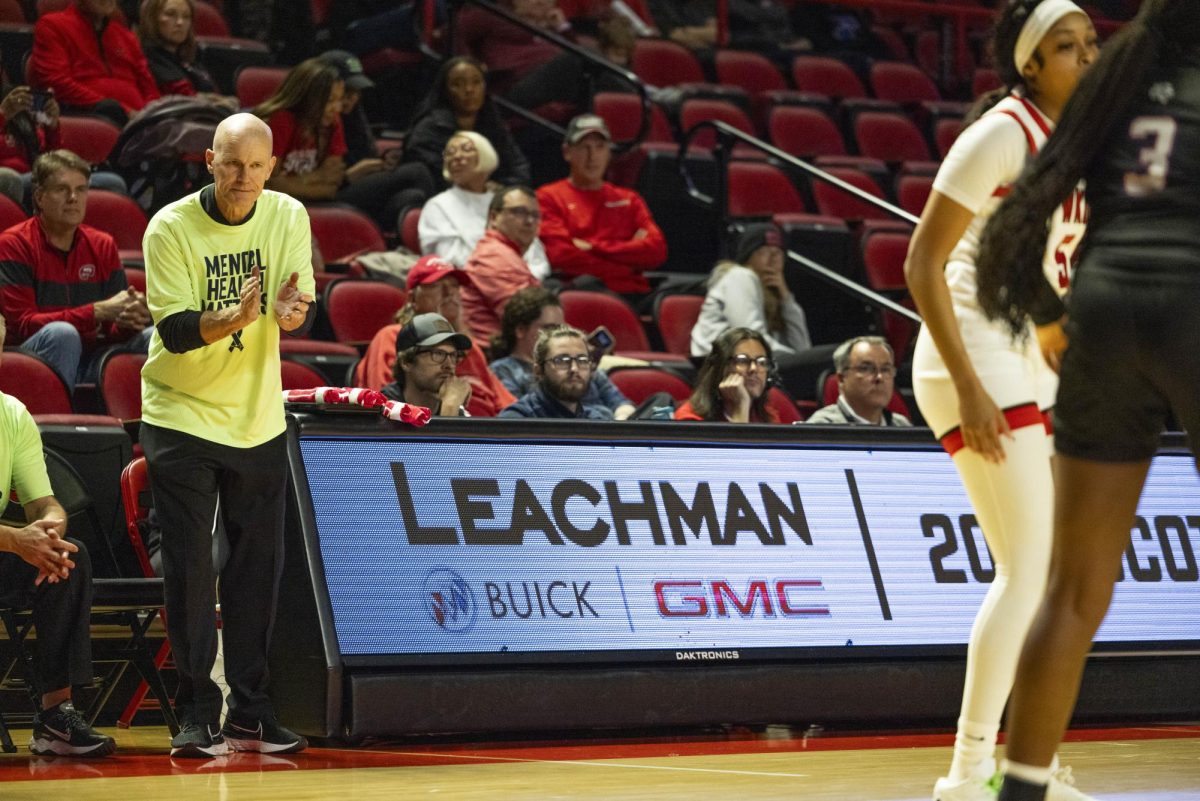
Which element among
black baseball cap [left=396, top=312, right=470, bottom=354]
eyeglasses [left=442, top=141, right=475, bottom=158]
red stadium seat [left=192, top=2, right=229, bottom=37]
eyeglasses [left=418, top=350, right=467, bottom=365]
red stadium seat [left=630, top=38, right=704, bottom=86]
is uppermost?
red stadium seat [left=192, top=2, right=229, bottom=37]

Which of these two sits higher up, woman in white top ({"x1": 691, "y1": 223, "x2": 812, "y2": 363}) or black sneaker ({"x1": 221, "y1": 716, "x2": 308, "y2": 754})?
woman in white top ({"x1": 691, "y1": 223, "x2": 812, "y2": 363})

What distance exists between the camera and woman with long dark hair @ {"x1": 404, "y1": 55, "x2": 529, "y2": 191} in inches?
376

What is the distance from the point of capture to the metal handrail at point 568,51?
34.0ft

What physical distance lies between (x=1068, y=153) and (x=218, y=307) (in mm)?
2912

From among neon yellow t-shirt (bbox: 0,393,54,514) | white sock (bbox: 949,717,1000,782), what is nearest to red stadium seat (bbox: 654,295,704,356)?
neon yellow t-shirt (bbox: 0,393,54,514)

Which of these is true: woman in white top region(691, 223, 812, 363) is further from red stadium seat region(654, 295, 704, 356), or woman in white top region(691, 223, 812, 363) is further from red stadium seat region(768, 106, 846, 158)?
red stadium seat region(768, 106, 846, 158)

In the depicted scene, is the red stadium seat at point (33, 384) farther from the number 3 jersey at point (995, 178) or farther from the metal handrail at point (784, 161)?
the metal handrail at point (784, 161)

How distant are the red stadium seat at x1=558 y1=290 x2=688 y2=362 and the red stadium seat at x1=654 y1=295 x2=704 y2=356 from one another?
0.18 meters

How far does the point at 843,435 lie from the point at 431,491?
1.48m

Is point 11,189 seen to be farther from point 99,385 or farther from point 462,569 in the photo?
point 462,569

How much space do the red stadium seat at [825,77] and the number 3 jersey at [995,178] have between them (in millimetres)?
9510

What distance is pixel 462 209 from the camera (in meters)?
8.72

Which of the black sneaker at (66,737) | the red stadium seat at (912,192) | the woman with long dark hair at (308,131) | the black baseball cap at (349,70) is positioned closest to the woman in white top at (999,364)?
the black sneaker at (66,737)

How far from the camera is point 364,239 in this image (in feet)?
29.2
